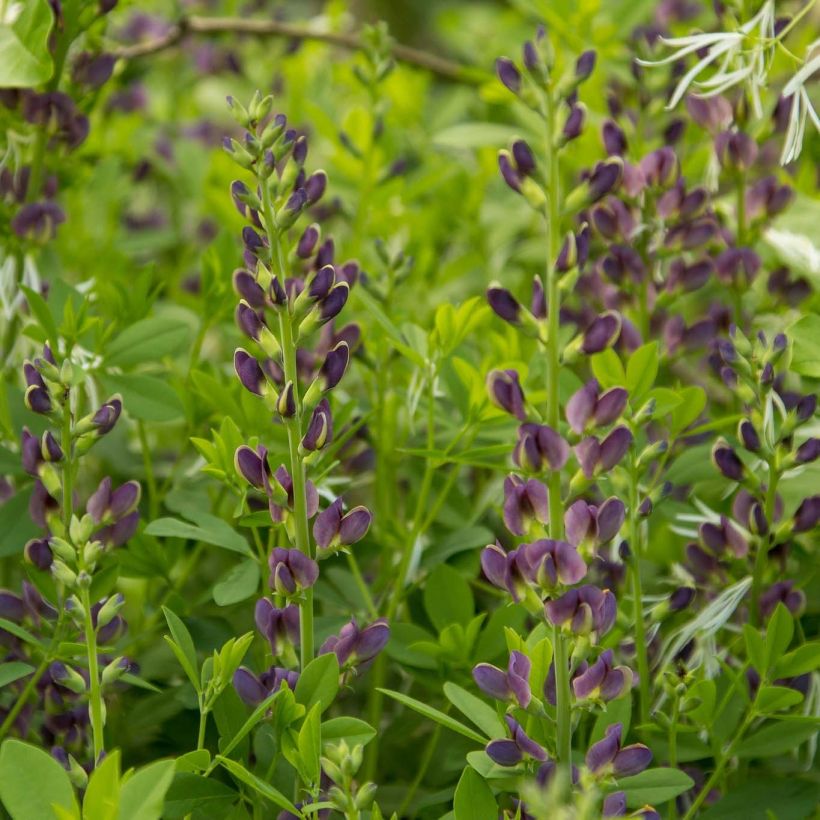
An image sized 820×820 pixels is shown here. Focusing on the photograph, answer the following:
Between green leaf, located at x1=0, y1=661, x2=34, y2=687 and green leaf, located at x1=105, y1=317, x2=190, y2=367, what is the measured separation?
258 millimetres

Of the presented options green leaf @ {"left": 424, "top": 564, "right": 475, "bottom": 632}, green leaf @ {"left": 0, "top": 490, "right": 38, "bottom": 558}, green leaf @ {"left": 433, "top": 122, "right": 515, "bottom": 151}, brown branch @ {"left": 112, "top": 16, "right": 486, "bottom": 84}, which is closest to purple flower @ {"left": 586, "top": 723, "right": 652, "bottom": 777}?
green leaf @ {"left": 424, "top": 564, "right": 475, "bottom": 632}

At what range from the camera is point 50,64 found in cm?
93

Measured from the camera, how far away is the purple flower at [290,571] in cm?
73

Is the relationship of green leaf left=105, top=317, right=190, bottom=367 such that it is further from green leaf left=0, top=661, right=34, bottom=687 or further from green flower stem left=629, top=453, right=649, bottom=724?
green flower stem left=629, top=453, right=649, bottom=724

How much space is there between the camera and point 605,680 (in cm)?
70

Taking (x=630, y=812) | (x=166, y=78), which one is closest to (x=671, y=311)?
(x=630, y=812)

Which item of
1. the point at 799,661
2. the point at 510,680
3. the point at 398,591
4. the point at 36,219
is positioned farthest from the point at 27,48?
the point at 799,661

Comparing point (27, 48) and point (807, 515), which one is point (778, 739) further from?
point (27, 48)

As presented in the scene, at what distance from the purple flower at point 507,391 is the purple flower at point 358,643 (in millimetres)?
154

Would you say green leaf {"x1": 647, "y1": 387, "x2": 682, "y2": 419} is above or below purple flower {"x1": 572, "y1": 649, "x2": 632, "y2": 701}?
above

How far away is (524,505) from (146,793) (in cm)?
25

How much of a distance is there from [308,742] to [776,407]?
0.41 meters

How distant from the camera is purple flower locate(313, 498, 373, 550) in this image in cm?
75

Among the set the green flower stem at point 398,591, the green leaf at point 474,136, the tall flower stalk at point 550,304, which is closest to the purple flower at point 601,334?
the tall flower stalk at point 550,304
